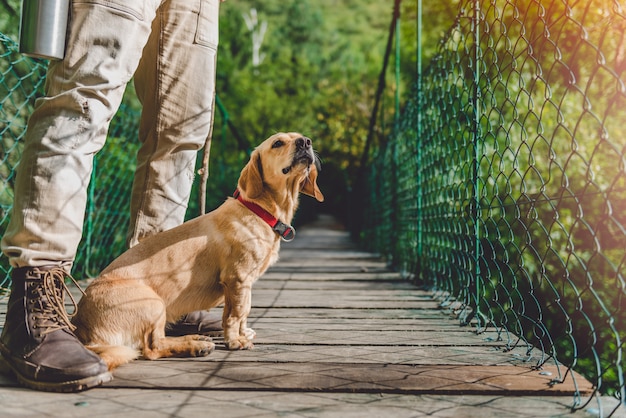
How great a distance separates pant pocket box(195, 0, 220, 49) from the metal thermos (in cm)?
55

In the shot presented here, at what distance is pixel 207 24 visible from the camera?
178cm

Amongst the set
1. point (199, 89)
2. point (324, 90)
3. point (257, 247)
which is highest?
point (324, 90)

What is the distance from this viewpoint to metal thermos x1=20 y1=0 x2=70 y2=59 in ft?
4.01

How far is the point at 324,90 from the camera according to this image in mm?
21531

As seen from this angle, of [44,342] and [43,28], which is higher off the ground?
[43,28]

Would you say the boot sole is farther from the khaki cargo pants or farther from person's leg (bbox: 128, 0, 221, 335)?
person's leg (bbox: 128, 0, 221, 335)

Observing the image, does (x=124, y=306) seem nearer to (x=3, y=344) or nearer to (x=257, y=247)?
(x=3, y=344)

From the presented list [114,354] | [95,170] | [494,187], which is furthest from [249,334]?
[95,170]

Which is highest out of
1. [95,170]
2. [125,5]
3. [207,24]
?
[207,24]

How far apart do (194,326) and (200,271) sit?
0.27 meters

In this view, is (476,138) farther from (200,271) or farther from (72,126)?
(72,126)

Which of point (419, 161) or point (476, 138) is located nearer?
point (476, 138)

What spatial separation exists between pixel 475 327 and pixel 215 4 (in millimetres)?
1435

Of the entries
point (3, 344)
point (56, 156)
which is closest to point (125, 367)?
point (3, 344)
